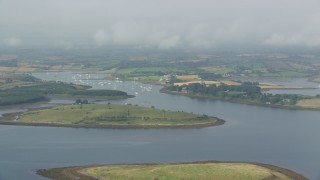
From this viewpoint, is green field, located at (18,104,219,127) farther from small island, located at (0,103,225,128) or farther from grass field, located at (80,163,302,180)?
grass field, located at (80,163,302,180)

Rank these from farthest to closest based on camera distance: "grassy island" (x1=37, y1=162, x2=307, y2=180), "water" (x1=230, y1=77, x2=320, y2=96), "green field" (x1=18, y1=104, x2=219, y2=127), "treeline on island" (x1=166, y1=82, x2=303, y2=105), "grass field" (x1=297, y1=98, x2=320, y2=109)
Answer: "water" (x1=230, y1=77, x2=320, y2=96) < "treeline on island" (x1=166, y1=82, x2=303, y2=105) < "grass field" (x1=297, y1=98, x2=320, y2=109) < "green field" (x1=18, y1=104, x2=219, y2=127) < "grassy island" (x1=37, y1=162, x2=307, y2=180)

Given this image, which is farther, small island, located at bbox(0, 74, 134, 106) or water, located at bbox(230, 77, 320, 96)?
water, located at bbox(230, 77, 320, 96)

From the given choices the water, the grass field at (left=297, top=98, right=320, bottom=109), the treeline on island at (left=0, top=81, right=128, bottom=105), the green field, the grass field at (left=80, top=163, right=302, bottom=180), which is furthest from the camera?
the water

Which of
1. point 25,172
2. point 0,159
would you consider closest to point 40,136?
point 0,159

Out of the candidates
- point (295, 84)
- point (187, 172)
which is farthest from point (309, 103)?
point (187, 172)

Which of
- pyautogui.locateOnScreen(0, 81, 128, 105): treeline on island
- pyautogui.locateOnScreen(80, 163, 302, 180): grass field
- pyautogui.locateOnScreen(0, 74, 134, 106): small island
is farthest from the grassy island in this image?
pyautogui.locateOnScreen(0, 81, 128, 105): treeline on island

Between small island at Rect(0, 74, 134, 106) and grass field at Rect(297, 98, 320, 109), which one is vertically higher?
small island at Rect(0, 74, 134, 106)

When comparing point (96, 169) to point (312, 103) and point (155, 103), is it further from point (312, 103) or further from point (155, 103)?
point (312, 103)
